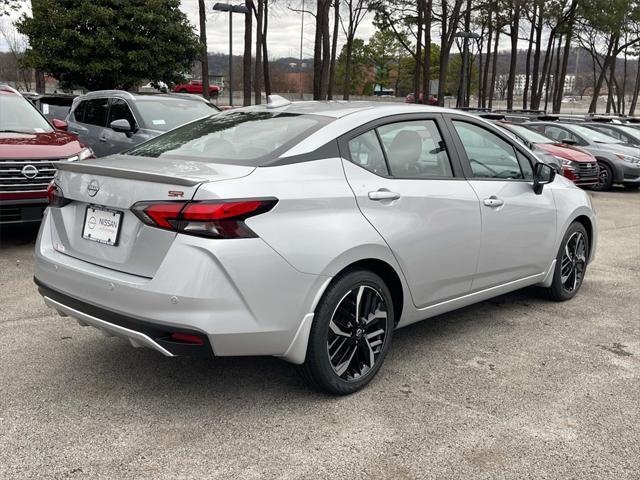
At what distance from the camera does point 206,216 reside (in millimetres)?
2863

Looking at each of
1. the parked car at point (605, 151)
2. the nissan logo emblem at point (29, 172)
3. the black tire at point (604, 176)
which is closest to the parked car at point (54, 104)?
the nissan logo emblem at point (29, 172)

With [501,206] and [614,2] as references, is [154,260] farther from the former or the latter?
[614,2]

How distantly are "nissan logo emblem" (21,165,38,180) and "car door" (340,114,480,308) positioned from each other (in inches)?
159

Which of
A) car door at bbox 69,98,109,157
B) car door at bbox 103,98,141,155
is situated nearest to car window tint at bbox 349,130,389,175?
car door at bbox 103,98,141,155

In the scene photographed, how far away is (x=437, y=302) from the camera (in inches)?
158

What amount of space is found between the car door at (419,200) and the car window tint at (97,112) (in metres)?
7.46

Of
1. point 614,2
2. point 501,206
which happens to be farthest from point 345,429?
point 614,2

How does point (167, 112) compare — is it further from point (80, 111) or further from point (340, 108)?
point (340, 108)

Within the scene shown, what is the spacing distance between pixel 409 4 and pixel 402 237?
32.8m

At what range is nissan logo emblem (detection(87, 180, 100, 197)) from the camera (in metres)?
3.23

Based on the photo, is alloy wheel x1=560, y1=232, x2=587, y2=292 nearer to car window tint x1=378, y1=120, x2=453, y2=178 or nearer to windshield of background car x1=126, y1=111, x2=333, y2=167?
car window tint x1=378, y1=120, x2=453, y2=178

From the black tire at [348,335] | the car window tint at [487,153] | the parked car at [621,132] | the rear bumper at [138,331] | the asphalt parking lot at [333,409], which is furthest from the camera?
the parked car at [621,132]

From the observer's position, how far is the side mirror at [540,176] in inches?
186

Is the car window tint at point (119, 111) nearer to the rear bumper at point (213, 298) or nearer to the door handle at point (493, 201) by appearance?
the door handle at point (493, 201)
